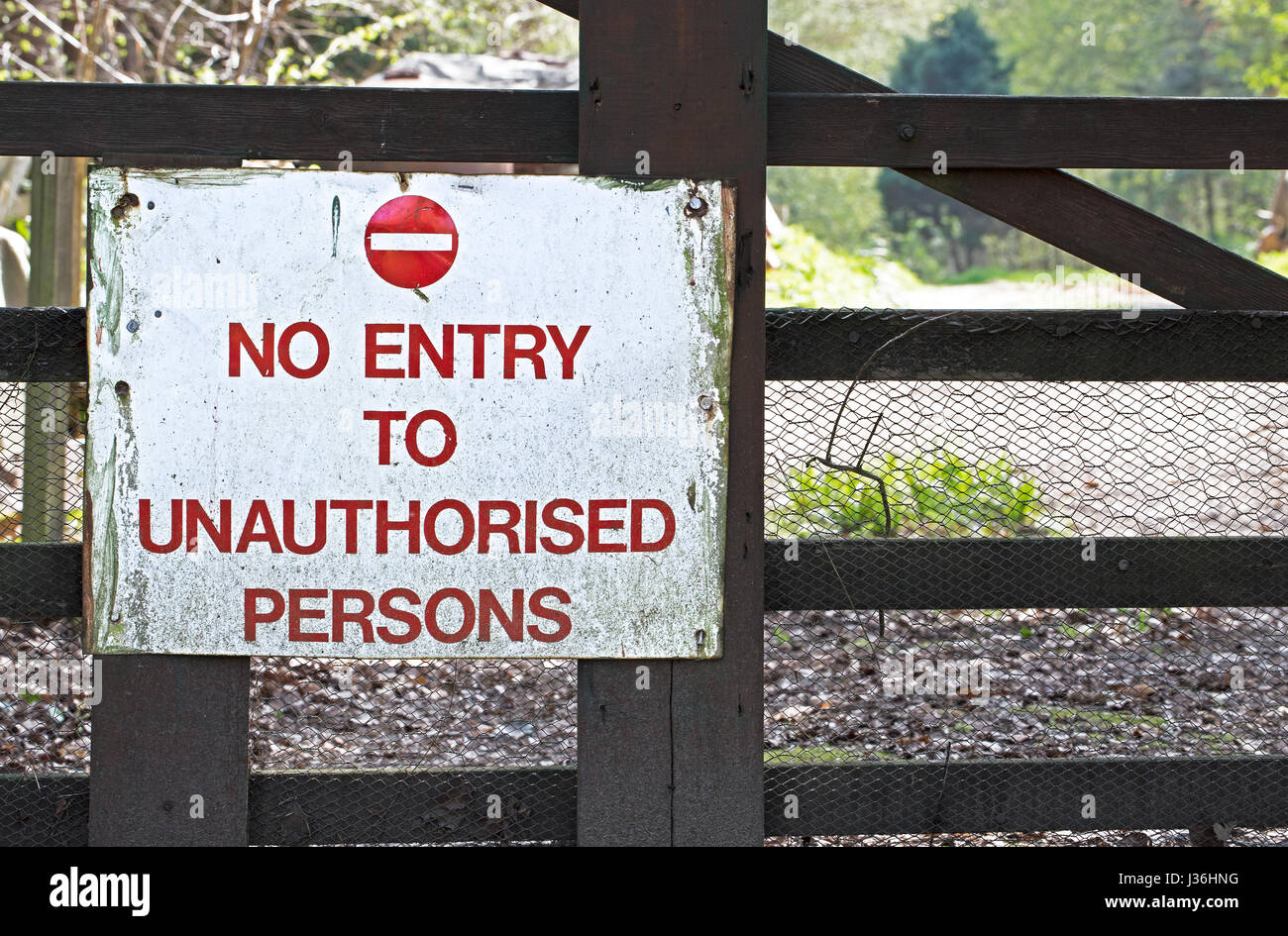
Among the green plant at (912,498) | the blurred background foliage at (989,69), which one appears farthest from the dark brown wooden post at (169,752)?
the blurred background foliage at (989,69)

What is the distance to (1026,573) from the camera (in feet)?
10.2

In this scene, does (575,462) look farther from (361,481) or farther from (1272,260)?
(1272,260)

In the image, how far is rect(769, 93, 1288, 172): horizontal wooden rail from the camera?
2.98 metres

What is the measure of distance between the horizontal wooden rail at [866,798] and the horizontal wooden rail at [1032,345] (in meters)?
0.99

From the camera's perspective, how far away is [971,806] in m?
3.13

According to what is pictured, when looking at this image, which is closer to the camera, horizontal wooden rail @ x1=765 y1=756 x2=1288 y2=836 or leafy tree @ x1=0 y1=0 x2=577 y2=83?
horizontal wooden rail @ x1=765 y1=756 x2=1288 y2=836

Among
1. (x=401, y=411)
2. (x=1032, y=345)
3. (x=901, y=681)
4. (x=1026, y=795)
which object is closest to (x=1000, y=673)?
(x=901, y=681)

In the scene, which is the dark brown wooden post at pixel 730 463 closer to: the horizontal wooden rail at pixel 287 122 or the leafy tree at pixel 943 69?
the horizontal wooden rail at pixel 287 122

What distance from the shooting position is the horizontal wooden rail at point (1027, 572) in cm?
309

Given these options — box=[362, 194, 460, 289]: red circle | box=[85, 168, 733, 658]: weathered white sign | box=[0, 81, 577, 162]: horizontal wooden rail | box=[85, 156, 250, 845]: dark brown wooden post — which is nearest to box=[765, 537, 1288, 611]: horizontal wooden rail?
box=[85, 168, 733, 658]: weathered white sign

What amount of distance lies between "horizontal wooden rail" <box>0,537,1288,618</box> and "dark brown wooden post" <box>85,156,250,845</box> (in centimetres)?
136

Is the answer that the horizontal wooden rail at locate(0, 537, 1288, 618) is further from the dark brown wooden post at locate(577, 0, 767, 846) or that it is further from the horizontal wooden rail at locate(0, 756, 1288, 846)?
the horizontal wooden rail at locate(0, 756, 1288, 846)

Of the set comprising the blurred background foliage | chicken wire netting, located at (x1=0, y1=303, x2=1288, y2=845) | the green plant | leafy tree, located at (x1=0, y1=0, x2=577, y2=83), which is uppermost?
the blurred background foliage

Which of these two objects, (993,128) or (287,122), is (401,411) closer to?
(287,122)
